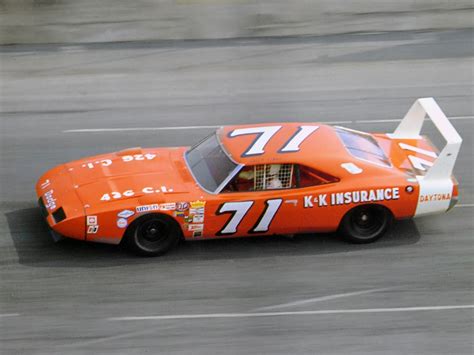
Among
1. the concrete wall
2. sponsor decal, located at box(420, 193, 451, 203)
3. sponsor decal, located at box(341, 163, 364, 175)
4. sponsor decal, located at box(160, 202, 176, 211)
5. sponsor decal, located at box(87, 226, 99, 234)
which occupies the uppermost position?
the concrete wall

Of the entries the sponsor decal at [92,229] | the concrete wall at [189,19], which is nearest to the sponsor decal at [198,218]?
the sponsor decal at [92,229]

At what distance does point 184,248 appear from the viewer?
10.4 m

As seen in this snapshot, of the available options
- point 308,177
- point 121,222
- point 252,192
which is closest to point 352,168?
point 308,177

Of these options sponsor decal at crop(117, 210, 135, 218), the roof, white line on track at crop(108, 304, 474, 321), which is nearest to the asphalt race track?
white line on track at crop(108, 304, 474, 321)

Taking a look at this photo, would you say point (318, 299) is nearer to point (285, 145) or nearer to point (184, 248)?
point (184, 248)

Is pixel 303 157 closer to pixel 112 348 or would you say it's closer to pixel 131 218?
pixel 131 218

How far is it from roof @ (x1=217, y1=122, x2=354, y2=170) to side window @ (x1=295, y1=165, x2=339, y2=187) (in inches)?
2.7

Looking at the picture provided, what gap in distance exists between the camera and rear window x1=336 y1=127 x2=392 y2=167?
34.8 feet

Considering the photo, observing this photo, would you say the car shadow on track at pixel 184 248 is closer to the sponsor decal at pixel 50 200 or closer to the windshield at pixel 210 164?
the sponsor decal at pixel 50 200

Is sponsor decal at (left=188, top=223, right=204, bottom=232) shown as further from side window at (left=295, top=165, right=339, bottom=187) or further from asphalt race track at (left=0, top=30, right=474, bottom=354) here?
side window at (left=295, top=165, right=339, bottom=187)

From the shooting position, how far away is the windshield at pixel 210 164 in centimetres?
1017

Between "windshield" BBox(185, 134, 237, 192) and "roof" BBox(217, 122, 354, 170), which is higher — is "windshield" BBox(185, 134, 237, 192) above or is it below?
below

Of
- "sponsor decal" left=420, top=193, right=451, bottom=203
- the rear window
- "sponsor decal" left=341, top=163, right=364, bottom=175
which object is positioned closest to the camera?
"sponsor decal" left=341, top=163, right=364, bottom=175

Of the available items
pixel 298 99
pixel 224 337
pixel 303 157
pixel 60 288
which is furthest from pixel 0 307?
pixel 298 99
